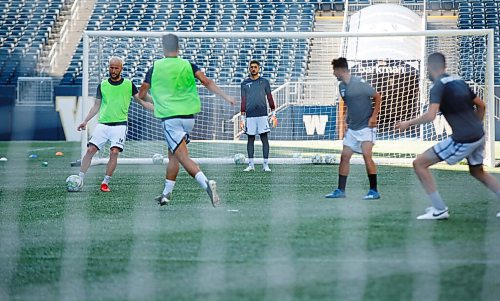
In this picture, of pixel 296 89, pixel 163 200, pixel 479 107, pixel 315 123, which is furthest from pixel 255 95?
pixel 296 89

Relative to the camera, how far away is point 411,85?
2183 cm

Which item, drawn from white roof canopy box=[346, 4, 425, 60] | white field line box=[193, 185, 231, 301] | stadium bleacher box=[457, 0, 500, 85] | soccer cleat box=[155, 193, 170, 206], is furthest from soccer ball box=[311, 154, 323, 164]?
stadium bleacher box=[457, 0, 500, 85]

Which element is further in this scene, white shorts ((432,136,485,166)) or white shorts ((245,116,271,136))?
white shorts ((245,116,271,136))

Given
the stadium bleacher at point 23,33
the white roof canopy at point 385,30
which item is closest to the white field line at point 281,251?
the white roof canopy at point 385,30

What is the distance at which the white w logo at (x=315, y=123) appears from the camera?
75.9 ft

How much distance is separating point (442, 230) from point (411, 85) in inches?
574

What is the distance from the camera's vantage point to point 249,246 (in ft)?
22.8

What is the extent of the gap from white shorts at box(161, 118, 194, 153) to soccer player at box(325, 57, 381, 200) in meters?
1.66

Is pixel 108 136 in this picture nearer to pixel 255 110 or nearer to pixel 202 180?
pixel 202 180

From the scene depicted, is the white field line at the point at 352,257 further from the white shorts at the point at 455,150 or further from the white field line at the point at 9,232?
the white field line at the point at 9,232

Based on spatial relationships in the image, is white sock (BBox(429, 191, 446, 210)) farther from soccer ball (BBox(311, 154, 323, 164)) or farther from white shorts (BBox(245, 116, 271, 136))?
soccer ball (BBox(311, 154, 323, 164))

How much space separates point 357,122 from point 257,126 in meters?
4.67

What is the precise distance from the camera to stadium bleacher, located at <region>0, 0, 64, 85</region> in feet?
98.4

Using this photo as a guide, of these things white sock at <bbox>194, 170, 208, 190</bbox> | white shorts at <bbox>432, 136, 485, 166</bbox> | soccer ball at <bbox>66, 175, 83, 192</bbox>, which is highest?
white shorts at <bbox>432, 136, 485, 166</bbox>
